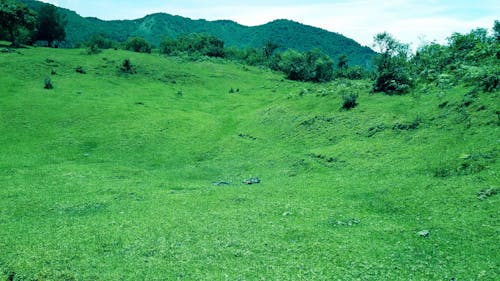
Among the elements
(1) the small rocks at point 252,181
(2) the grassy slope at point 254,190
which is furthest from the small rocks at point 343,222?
(1) the small rocks at point 252,181

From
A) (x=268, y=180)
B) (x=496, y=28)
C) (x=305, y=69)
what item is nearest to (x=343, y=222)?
(x=268, y=180)

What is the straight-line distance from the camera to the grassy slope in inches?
661

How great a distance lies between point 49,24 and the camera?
11531 cm

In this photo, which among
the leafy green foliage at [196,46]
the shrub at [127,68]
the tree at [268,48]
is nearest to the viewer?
the shrub at [127,68]

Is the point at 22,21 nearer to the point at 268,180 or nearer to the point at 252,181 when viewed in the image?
the point at 252,181

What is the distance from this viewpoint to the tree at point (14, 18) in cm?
8350

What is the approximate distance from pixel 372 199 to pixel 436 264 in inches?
312

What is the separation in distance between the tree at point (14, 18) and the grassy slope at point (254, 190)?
36235 mm

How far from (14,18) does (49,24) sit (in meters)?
32.3

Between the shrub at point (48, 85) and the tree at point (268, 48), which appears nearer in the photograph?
the shrub at point (48, 85)

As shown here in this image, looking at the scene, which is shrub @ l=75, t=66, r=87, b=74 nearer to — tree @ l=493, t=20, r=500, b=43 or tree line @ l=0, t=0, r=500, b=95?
tree line @ l=0, t=0, r=500, b=95

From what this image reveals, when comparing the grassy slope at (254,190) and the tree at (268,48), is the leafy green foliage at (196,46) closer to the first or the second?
the tree at (268,48)

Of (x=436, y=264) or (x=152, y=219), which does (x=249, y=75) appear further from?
(x=436, y=264)

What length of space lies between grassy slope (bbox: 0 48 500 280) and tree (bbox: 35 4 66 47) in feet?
220
